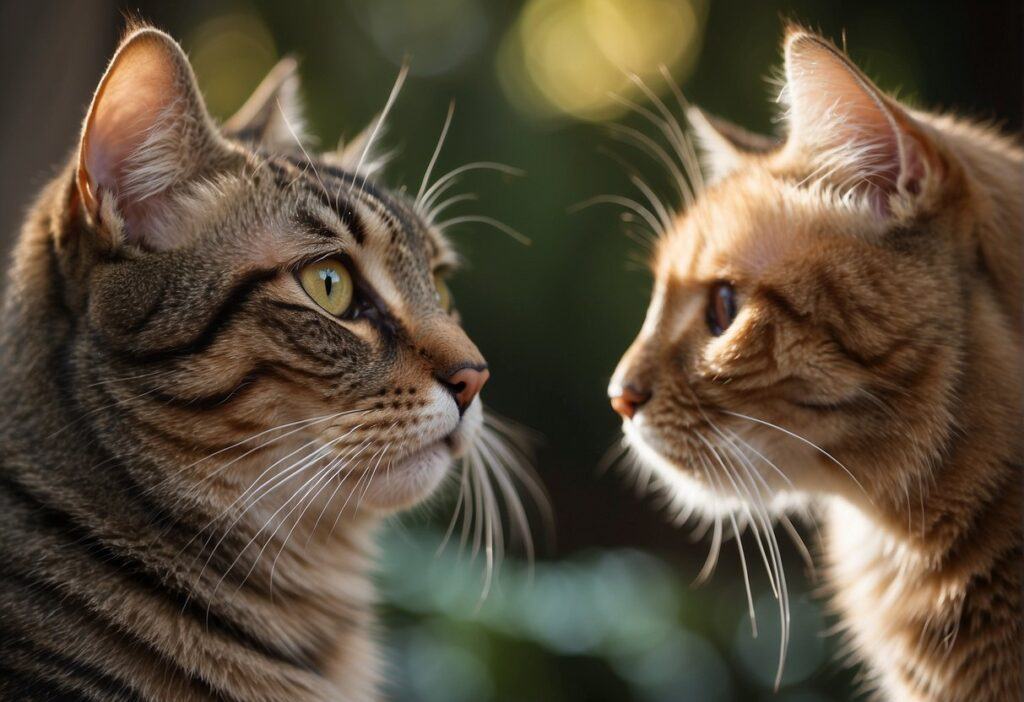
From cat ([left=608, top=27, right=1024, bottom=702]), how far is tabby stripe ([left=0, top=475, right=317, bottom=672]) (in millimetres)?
478

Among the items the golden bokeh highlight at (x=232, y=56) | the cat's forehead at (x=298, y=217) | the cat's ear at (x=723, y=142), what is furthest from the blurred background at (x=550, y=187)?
the cat's forehead at (x=298, y=217)

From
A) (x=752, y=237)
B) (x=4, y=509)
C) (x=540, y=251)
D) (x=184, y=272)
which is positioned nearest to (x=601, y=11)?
(x=540, y=251)

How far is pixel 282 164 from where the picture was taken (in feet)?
3.44

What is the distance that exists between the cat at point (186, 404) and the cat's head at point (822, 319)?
237 millimetres

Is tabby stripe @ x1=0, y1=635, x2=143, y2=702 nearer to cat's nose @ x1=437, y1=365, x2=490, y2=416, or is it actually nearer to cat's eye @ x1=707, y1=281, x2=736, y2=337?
cat's nose @ x1=437, y1=365, x2=490, y2=416

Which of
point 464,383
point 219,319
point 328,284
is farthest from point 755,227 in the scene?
point 219,319

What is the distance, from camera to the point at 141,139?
891 millimetres

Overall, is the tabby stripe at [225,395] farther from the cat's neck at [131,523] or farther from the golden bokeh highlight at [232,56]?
the golden bokeh highlight at [232,56]

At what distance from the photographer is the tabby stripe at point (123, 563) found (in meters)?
0.88

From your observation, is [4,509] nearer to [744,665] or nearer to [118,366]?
[118,366]

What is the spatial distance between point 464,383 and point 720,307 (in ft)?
0.98

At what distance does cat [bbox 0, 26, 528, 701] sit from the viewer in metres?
0.86

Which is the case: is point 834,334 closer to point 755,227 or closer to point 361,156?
point 755,227

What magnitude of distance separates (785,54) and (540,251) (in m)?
0.64
